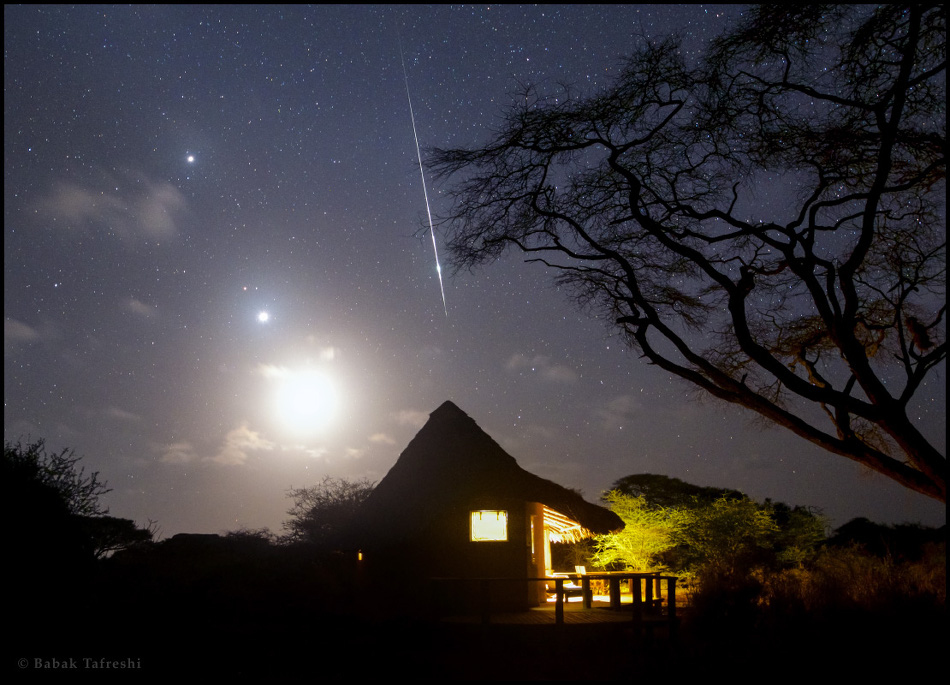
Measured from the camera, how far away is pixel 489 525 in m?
16.1

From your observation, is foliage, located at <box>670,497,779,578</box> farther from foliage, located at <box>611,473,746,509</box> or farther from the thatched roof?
foliage, located at <box>611,473,746,509</box>

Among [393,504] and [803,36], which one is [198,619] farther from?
[803,36]

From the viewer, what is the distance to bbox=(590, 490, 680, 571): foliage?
21453mm

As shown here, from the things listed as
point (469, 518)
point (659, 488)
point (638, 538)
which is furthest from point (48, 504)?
point (659, 488)

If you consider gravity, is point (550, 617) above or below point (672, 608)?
below

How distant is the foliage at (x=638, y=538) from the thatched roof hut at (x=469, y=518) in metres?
5.20

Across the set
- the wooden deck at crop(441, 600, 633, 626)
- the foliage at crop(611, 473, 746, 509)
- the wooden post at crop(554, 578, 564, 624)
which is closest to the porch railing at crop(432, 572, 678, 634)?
the wooden post at crop(554, 578, 564, 624)

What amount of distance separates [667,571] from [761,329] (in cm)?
958

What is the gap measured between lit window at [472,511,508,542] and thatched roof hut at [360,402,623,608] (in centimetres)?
2

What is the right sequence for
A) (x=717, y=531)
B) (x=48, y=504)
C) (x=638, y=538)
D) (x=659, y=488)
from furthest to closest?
(x=659, y=488) → (x=638, y=538) → (x=717, y=531) → (x=48, y=504)

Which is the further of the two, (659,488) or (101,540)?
(659,488)

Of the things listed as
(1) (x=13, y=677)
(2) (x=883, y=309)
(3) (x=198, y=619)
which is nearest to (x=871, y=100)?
(2) (x=883, y=309)

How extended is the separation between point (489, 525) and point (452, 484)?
1.33 meters

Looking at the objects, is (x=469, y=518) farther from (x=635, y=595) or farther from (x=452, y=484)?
(x=635, y=595)
